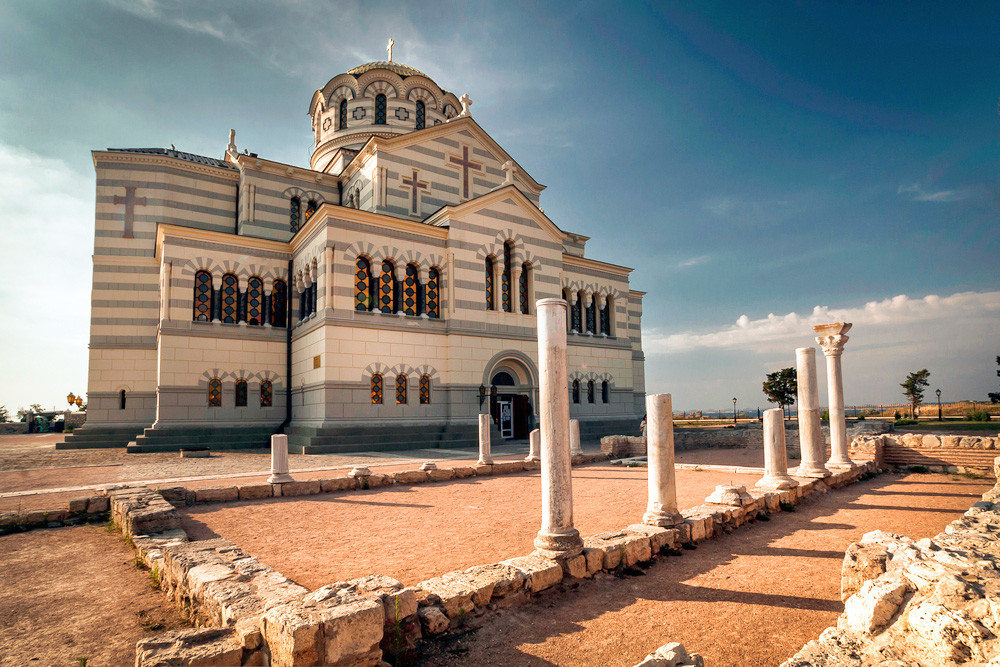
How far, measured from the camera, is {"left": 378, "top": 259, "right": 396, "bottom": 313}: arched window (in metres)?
21.3

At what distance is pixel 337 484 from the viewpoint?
12281 mm

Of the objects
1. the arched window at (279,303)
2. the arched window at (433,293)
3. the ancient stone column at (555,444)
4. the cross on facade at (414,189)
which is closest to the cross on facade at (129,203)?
the arched window at (279,303)

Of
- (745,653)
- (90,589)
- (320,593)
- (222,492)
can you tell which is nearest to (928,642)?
(745,653)

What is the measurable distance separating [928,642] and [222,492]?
11687 mm

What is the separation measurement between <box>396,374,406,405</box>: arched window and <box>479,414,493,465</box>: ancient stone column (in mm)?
6077

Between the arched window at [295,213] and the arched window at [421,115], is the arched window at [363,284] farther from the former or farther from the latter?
the arched window at [421,115]

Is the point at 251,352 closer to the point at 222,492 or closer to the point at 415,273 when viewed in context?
the point at 415,273

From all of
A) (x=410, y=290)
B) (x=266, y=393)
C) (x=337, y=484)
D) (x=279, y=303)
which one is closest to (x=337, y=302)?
(x=410, y=290)

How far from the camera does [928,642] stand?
303cm

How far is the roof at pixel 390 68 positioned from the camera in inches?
1198

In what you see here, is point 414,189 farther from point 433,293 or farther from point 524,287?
point 524,287

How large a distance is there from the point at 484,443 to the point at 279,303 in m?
13.3

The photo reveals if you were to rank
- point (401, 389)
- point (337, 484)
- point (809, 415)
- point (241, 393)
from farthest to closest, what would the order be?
1. point (241, 393)
2. point (401, 389)
3. point (809, 415)
4. point (337, 484)

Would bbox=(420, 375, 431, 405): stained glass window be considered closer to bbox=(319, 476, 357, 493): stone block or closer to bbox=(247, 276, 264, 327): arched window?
bbox=(247, 276, 264, 327): arched window
